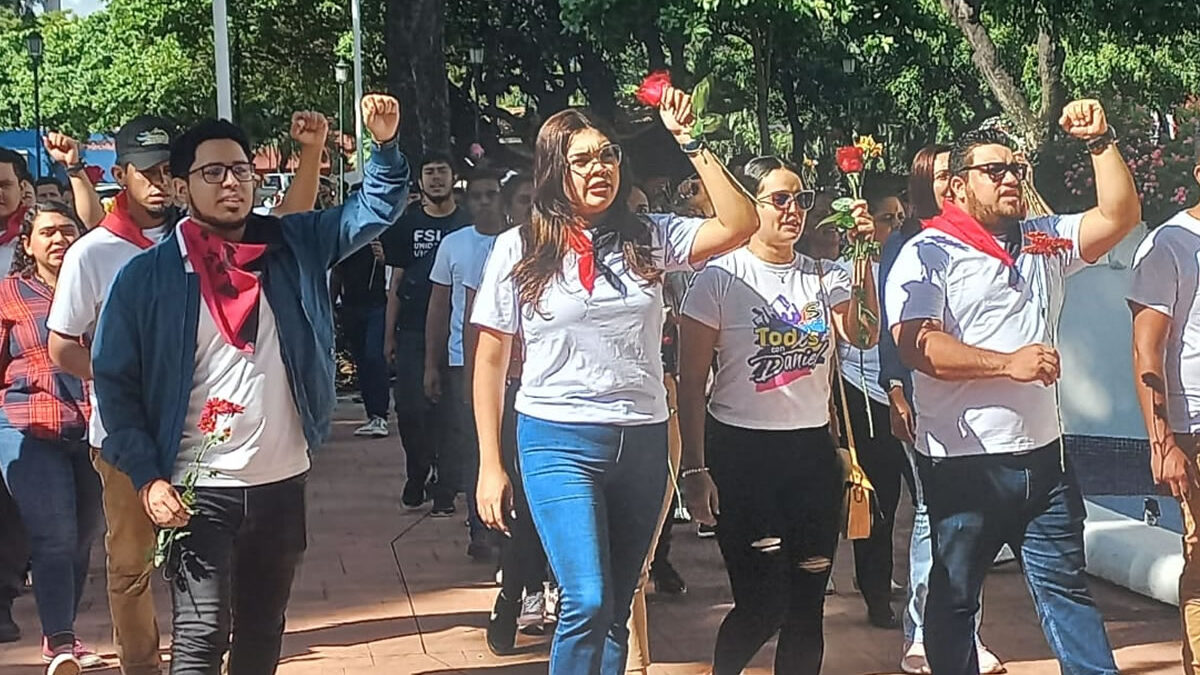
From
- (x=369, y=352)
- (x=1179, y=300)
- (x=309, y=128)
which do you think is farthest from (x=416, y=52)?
(x=369, y=352)

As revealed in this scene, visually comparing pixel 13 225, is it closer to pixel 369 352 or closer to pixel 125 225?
pixel 125 225

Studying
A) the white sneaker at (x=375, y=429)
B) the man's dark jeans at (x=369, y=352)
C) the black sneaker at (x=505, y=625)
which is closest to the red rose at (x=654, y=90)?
the black sneaker at (x=505, y=625)

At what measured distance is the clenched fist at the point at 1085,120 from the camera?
412 centimetres

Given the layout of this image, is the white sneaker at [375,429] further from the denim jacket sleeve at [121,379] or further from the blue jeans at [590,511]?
the denim jacket sleeve at [121,379]

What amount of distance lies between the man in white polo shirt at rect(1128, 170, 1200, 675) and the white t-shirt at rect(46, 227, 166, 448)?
278 cm

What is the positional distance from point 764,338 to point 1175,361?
112 centimetres

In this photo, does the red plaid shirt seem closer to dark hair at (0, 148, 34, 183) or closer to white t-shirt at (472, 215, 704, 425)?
dark hair at (0, 148, 34, 183)

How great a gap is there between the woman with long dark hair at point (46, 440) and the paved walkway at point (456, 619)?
425 millimetres

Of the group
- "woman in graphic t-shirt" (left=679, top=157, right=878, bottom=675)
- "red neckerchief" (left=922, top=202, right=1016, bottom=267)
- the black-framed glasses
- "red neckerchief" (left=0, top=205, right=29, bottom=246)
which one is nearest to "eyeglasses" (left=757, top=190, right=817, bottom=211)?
"woman in graphic t-shirt" (left=679, top=157, right=878, bottom=675)

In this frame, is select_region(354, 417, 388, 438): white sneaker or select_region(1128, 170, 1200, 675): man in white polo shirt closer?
select_region(1128, 170, 1200, 675): man in white polo shirt

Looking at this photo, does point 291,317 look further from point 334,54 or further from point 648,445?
point 334,54

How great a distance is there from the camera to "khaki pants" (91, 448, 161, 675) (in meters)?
4.35

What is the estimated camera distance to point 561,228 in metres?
4.14

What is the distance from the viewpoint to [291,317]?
13.1ft
